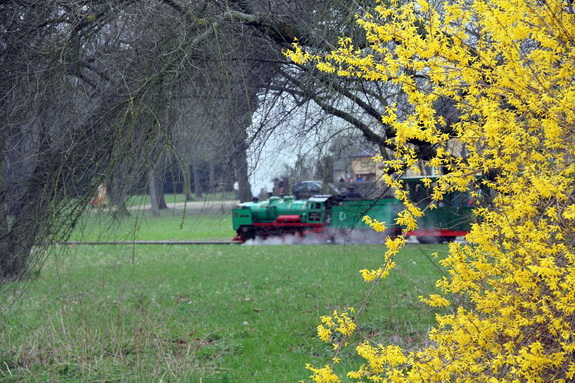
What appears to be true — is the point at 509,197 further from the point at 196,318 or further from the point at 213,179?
the point at 196,318

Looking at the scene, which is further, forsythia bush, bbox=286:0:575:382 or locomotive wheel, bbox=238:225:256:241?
locomotive wheel, bbox=238:225:256:241

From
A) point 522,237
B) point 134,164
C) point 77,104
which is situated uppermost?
point 77,104

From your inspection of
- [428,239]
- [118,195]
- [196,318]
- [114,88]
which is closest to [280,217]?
[428,239]

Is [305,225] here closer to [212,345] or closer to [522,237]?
[212,345]

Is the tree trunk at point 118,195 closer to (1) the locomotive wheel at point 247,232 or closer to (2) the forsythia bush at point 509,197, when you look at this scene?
(2) the forsythia bush at point 509,197

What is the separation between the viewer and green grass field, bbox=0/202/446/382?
6426 mm

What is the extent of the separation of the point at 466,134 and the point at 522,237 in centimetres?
69

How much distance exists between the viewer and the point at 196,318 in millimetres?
9172

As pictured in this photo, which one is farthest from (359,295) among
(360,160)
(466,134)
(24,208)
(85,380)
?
(466,134)

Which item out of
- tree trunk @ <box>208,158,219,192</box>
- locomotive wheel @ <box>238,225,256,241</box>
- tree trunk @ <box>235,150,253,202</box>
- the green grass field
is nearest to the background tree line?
the green grass field

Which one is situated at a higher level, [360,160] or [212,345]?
[360,160]

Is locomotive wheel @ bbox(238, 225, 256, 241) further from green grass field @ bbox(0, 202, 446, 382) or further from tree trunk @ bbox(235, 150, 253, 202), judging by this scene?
tree trunk @ bbox(235, 150, 253, 202)

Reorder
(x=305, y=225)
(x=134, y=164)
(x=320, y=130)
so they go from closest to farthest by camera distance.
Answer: (x=134, y=164) → (x=320, y=130) → (x=305, y=225)

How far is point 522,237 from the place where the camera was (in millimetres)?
3590
